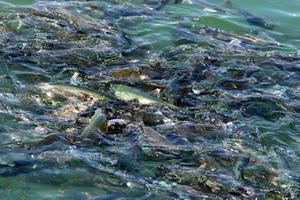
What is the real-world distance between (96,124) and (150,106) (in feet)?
2.93

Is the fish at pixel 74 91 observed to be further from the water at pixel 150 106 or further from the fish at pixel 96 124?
the fish at pixel 96 124

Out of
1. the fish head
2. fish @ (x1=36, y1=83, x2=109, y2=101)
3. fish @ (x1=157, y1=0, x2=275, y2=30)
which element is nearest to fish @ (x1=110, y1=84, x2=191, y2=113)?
the fish head

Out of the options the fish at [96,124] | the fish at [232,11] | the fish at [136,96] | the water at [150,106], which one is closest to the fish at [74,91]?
the water at [150,106]

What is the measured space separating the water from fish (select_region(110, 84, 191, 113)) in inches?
2.9

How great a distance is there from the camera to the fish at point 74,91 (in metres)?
6.72

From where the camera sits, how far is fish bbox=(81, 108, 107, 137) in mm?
5994

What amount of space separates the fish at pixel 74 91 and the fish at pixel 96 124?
0.61 metres

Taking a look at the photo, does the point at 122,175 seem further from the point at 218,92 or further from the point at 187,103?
the point at 218,92

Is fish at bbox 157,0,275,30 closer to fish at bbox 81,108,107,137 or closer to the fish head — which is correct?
the fish head

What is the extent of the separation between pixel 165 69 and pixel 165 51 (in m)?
0.83

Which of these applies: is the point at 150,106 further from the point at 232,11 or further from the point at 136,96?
the point at 232,11

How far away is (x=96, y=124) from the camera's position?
19.9 feet

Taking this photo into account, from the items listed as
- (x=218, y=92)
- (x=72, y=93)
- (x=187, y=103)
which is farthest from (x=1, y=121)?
(x=218, y=92)

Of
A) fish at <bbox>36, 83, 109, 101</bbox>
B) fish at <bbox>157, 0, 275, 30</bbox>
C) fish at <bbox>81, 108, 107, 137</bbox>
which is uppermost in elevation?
fish at <bbox>157, 0, 275, 30</bbox>
